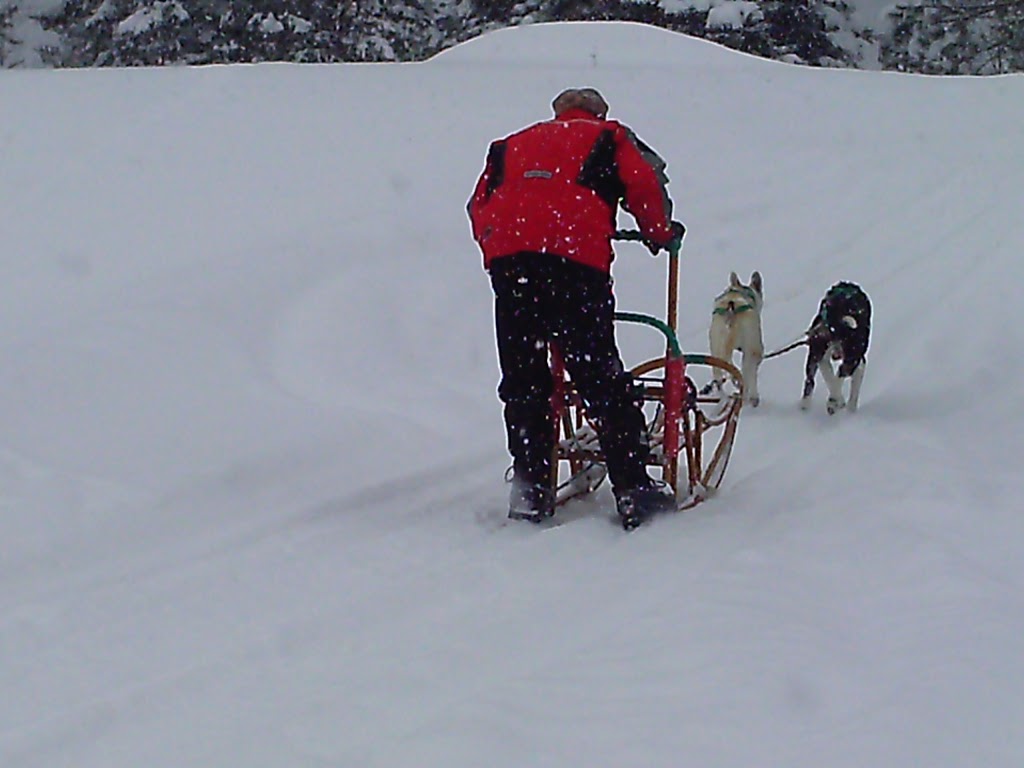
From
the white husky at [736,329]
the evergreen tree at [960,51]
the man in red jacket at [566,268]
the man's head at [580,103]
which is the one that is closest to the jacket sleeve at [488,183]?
the man in red jacket at [566,268]

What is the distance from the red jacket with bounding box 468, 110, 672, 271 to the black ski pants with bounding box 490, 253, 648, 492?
2.8 inches

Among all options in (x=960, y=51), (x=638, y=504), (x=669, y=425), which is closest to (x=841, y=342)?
(x=669, y=425)

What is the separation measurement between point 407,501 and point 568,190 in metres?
1.48

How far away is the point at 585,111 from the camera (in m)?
4.13

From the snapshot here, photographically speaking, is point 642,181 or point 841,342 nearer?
point 642,181

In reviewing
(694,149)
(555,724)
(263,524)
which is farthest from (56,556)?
(694,149)

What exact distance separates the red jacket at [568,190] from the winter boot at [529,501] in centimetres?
89

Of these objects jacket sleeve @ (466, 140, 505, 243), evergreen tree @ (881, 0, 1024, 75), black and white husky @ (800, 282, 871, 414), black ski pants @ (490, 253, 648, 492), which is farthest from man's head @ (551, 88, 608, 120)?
evergreen tree @ (881, 0, 1024, 75)

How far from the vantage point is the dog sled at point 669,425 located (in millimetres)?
4320

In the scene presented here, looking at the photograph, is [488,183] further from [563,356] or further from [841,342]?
[841,342]

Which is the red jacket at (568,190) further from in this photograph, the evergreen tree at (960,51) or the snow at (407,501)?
the evergreen tree at (960,51)

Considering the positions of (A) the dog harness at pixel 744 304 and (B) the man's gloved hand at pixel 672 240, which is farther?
(A) the dog harness at pixel 744 304

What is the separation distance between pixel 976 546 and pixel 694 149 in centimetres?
977

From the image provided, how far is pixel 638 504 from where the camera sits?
4.21 metres
